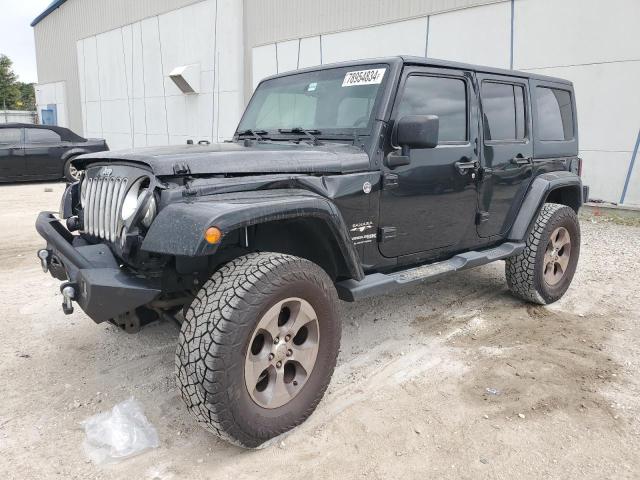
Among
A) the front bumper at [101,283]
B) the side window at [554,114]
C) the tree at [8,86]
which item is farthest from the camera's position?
the tree at [8,86]

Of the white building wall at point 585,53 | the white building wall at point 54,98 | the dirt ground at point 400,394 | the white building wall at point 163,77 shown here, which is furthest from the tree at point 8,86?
the dirt ground at point 400,394

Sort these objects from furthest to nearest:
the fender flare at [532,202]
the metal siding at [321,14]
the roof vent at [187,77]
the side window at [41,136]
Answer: the roof vent at [187,77] → the side window at [41,136] → the metal siding at [321,14] → the fender flare at [532,202]

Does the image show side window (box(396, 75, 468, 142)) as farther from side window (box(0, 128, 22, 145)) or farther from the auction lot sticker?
side window (box(0, 128, 22, 145))

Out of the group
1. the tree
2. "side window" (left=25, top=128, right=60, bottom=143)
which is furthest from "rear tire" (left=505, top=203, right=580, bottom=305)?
the tree

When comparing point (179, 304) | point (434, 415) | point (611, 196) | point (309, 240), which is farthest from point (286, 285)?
point (611, 196)

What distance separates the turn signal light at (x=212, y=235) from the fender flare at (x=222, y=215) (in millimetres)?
15

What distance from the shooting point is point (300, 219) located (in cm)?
265

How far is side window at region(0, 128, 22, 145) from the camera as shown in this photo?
11.2 m

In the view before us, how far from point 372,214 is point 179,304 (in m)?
1.27

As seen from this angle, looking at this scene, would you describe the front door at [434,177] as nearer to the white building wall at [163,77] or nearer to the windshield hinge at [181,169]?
the windshield hinge at [181,169]

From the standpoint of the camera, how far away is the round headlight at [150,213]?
238 centimetres

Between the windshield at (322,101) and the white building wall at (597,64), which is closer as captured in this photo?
the windshield at (322,101)

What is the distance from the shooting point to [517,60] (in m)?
9.01

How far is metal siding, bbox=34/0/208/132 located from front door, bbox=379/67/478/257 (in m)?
16.7
